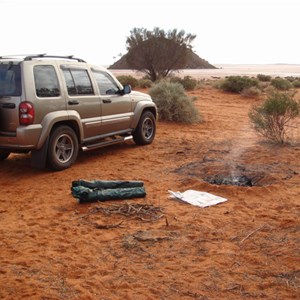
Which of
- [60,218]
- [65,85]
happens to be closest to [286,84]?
[65,85]

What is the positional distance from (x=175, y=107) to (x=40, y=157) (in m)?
8.08

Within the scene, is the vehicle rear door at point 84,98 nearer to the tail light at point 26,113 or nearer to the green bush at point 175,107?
the tail light at point 26,113

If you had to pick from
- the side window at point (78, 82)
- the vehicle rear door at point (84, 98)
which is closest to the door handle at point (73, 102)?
the vehicle rear door at point (84, 98)

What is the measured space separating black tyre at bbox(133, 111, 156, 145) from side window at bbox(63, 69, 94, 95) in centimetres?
191

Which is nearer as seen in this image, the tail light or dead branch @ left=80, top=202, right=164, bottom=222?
dead branch @ left=80, top=202, right=164, bottom=222

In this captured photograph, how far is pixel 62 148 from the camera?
7.89 metres

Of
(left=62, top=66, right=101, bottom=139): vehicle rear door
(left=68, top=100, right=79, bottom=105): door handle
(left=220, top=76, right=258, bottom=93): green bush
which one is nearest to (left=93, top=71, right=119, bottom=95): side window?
(left=62, top=66, right=101, bottom=139): vehicle rear door

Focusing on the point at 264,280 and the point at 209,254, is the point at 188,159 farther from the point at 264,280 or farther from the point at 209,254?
the point at 264,280

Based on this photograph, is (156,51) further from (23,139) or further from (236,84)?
(23,139)

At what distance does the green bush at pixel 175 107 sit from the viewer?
14734 millimetres

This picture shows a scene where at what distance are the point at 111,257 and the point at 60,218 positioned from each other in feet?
4.48

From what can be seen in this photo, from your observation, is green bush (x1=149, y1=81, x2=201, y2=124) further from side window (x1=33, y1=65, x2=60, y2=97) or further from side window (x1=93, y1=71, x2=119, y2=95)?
side window (x1=33, y1=65, x2=60, y2=97)

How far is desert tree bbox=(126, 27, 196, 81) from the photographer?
3033 centimetres

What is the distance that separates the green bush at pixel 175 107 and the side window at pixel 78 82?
21.6 ft
